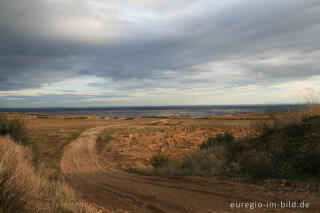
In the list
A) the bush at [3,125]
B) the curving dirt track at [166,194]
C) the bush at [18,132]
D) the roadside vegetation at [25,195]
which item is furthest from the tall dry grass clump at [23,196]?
the bush at [3,125]

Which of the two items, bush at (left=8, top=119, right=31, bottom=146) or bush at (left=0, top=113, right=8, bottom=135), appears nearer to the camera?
bush at (left=0, top=113, right=8, bottom=135)

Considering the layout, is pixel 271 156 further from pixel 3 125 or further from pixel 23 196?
pixel 3 125

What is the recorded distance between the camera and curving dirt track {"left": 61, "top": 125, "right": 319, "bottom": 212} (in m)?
6.38

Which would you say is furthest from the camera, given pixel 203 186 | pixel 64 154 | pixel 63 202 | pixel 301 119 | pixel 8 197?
pixel 64 154

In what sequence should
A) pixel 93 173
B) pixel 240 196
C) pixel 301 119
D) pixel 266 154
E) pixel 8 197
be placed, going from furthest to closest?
pixel 93 173 → pixel 301 119 → pixel 266 154 → pixel 240 196 → pixel 8 197

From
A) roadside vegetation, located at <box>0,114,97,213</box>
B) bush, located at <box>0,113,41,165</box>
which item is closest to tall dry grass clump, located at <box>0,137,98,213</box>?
roadside vegetation, located at <box>0,114,97,213</box>

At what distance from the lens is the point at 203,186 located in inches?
329

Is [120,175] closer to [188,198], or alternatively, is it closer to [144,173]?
[144,173]

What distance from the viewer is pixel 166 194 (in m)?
7.77

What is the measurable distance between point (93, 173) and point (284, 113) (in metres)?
11.8

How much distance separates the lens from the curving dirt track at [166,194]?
20.9ft

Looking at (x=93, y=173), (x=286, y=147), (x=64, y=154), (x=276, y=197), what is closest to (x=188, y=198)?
(x=276, y=197)

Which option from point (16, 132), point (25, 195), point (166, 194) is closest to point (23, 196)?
point (25, 195)

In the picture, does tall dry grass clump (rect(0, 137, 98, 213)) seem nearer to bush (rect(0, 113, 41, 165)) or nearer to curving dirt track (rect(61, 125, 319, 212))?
curving dirt track (rect(61, 125, 319, 212))
